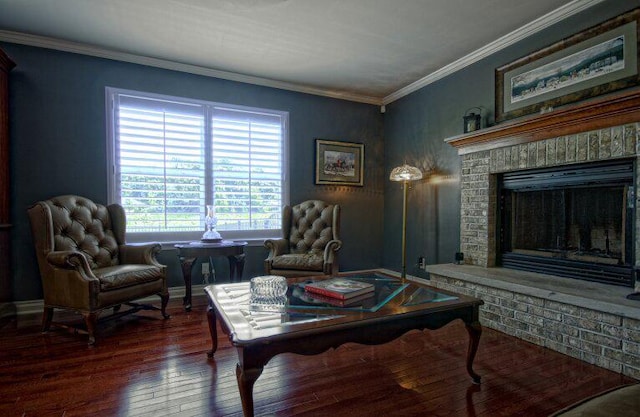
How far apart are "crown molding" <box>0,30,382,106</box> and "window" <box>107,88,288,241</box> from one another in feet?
1.10

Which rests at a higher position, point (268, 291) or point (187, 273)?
point (268, 291)

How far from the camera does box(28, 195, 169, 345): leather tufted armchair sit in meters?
2.45

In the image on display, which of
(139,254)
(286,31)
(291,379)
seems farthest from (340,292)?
(286,31)

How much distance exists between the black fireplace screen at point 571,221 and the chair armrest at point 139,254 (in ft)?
11.0

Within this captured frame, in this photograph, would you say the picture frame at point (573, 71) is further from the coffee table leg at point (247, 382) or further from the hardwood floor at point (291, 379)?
the coffee table leg at point (247, 382)

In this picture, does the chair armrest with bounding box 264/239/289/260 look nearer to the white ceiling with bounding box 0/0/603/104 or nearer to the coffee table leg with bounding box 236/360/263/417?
the white ceiling with bounding box 0/0/603/104

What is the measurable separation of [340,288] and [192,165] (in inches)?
103

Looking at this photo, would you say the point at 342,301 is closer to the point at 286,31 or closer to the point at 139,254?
the point at 139,254

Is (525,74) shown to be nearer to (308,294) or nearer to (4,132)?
(308,294)

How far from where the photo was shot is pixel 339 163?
4586mm

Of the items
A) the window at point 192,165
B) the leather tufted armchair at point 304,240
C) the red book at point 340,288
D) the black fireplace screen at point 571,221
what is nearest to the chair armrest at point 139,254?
the window at point 192,165

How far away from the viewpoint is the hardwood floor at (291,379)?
64.7 inches

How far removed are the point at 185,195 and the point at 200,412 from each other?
257 cm

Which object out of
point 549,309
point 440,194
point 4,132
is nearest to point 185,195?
point 4,132
